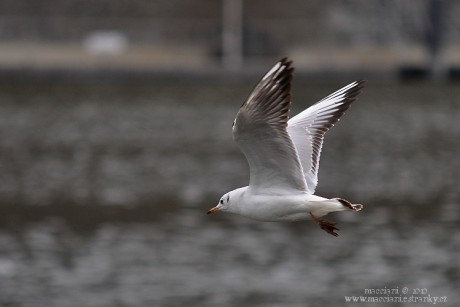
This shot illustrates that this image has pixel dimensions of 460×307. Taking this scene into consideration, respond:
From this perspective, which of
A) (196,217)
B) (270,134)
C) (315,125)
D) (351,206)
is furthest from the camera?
(196,217)

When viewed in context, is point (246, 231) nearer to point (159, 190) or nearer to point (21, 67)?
point (159, 190)

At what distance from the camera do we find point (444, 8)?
50.3m

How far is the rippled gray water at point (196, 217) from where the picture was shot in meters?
17.1

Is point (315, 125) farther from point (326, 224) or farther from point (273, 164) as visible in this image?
point (326, 224)

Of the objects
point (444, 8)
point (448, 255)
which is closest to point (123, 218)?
point (448, 255)

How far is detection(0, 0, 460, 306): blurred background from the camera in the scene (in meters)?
17.6

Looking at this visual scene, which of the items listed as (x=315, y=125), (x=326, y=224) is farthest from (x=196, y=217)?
(x=326, y=224)

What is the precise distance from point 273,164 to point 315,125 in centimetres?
107

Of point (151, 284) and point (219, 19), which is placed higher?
point (219, 19)

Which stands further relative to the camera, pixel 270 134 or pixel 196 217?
pixel 196 217

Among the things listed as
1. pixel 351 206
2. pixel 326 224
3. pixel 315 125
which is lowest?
pixel 326 224

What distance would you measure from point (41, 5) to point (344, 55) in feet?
46.1

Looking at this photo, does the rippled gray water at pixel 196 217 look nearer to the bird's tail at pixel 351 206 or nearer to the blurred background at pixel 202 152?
the blurred background at pixel 202 152

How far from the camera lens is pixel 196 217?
2123 cm
